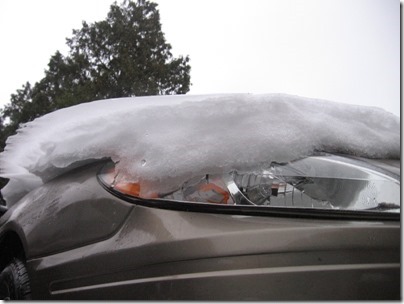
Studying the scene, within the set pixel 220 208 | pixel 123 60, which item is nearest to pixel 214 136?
pixel 220 208

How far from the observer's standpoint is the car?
100 centimetres

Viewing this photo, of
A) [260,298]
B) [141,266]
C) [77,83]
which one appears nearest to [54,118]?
[141,266]

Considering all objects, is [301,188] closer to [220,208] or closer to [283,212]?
[283,212]

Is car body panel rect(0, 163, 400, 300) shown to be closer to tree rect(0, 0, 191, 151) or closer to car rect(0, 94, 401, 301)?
car rect(0, 94, 401, 301)

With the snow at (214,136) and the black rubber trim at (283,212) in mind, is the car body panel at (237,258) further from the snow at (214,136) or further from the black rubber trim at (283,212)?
the snow at (214,136)

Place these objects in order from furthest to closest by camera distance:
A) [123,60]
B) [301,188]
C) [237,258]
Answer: [123,60], [301,188], [237,258]

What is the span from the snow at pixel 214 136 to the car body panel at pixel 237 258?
0.17m

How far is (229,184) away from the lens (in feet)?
3.81

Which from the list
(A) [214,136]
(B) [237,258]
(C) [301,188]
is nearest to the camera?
(B) [237,258]

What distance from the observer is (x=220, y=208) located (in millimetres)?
1100

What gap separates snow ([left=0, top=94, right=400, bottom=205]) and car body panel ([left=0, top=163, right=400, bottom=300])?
173 millimetres

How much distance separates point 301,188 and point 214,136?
352 mm

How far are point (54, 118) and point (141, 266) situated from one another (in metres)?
1.30

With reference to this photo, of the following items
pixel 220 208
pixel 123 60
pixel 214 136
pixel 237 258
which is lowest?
pixel 237 258
